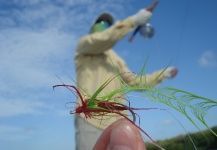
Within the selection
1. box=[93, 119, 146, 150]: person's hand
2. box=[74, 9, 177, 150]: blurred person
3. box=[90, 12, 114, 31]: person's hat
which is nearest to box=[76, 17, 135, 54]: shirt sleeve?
box=[74, 9, 177, 150]: blurred person

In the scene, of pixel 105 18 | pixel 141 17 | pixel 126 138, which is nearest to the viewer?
pixel 126 138

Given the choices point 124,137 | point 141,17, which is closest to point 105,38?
point 141,17

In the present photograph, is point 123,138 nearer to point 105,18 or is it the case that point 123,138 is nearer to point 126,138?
point 126,138

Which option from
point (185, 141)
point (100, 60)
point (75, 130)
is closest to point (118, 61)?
point (100, 60)

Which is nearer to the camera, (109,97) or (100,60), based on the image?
(109,97)

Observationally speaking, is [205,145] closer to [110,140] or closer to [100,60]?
[100,60]

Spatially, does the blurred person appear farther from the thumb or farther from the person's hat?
the thumb

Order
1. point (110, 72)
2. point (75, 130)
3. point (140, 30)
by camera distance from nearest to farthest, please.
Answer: point (75, 130) → point (110, 72) → point (140, 30)
